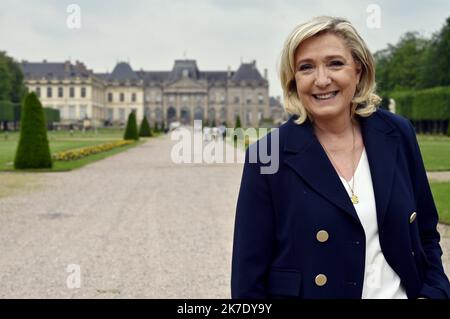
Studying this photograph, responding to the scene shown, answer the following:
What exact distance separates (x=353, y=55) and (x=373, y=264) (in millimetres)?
464

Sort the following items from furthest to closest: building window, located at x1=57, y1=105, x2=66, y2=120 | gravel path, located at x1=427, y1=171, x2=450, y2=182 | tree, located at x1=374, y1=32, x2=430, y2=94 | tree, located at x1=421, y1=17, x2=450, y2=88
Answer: building window, located at x1=57, y1=105, x2=66, y2=120
tree, located at x1=374, y1=32, x2=430, y2=94
tree, located at x1=421, y1=17, x2=450, y2=88
gravel path, located at x1=427, y1=171, x2=450, y2=182

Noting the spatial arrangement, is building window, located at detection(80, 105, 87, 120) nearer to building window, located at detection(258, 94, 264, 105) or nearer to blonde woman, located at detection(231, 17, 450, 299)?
building window, located at detection(258, 94, 264, 105)

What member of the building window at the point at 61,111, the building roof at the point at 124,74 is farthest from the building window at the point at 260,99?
the building window at the point at 61,111

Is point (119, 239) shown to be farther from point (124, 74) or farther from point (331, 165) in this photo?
point (124, 74)

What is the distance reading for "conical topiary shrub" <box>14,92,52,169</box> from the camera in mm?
12172

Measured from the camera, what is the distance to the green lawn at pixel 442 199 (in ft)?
19.6

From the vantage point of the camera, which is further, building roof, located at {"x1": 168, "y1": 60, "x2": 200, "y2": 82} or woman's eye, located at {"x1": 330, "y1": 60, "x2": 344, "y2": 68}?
building roof, located at {"x1": 168, "y1": 60, "x2": 200, "y2": 82}

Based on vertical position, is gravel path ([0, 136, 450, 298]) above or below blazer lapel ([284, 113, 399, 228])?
below

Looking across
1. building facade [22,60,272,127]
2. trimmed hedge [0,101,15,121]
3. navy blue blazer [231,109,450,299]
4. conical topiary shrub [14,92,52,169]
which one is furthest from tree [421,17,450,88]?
building facade [22,60,272,127]

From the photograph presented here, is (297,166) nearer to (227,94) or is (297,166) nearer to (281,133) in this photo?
(281,133)

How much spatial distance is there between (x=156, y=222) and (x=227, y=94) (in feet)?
222

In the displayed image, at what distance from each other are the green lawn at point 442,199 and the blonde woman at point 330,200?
180 inches

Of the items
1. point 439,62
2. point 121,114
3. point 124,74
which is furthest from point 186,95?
point 439,62
